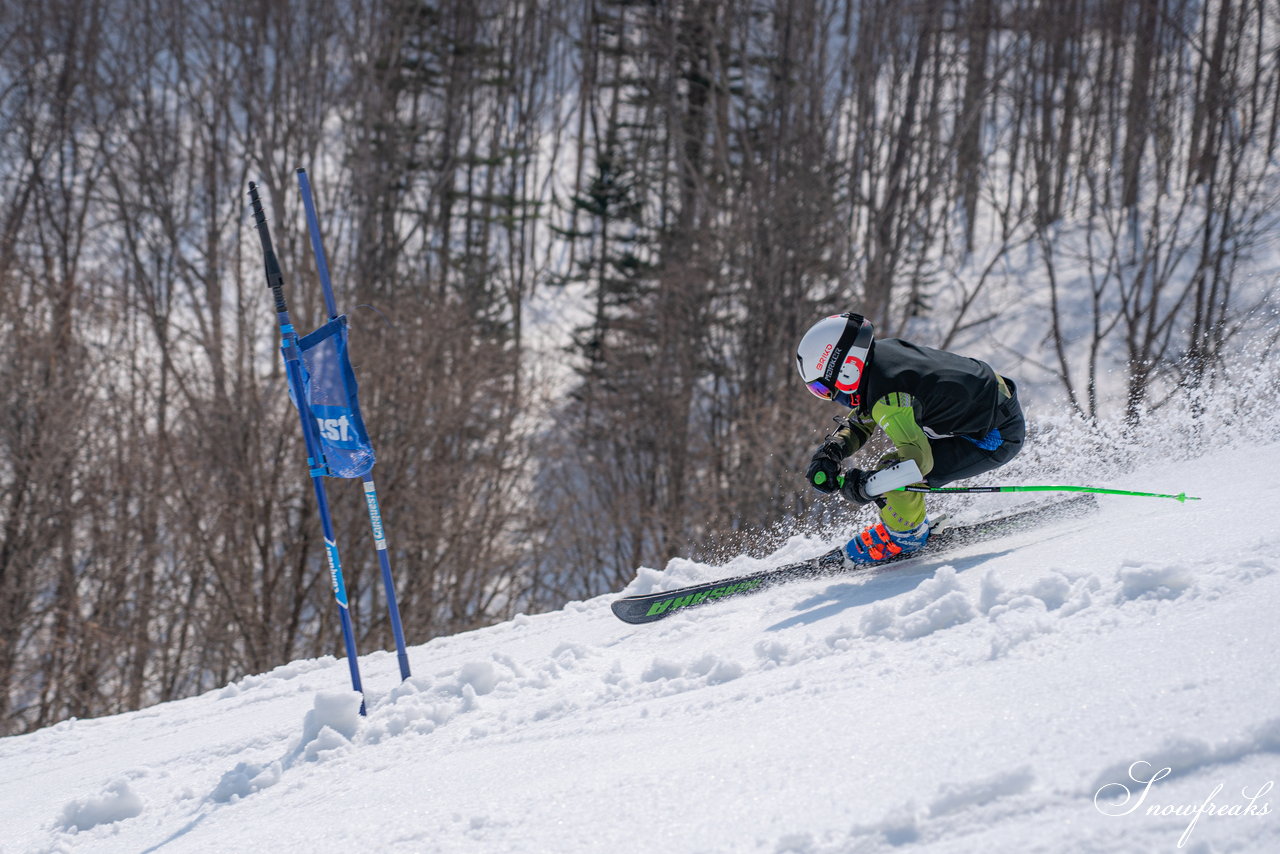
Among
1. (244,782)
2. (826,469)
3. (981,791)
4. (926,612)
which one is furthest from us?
(826,469)

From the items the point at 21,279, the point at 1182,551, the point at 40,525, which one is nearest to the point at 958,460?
the point at 1182,551

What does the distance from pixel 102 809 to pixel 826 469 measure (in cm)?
416

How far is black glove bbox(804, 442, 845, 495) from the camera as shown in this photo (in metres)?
6.01

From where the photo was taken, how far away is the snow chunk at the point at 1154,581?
4.12 metres

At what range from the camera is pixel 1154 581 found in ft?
13.7

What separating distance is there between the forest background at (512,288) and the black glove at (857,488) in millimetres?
3304

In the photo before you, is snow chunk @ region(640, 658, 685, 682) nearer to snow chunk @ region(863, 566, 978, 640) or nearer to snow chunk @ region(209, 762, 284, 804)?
snow chunk @ region(863, 566, 978, 640)

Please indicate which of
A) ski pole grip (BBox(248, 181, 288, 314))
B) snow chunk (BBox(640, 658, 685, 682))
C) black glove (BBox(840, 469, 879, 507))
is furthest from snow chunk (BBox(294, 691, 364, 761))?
black glove (BBox(840, 469, 879, 507))

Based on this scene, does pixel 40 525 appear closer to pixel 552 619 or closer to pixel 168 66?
pixel 552 619

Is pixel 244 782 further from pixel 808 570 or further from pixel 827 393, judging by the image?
pixel 827 393

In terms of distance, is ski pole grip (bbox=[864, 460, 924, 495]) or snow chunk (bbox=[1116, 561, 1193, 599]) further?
ski pole grip (bbox=[864, 460, 924, 495])

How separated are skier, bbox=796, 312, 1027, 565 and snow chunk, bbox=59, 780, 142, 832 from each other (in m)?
3.93

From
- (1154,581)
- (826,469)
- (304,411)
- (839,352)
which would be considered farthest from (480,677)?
(1154,581)

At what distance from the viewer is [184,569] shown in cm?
1753
